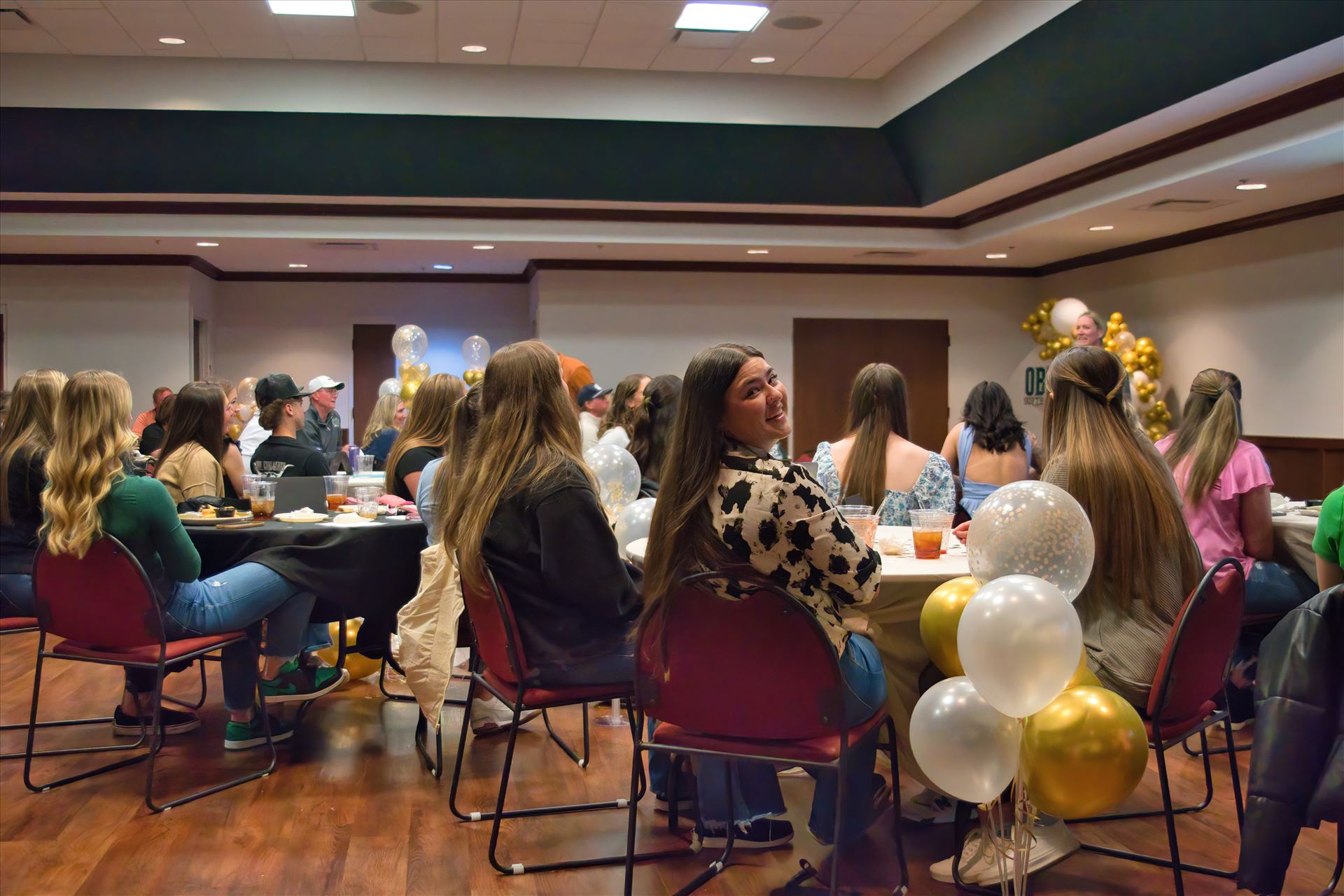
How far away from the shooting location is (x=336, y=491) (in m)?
4.26

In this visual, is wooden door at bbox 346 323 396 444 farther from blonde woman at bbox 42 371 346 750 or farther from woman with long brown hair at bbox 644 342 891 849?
woman with long brown hair at bbox 644 342 891 849

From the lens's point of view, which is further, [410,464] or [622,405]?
[622,405]

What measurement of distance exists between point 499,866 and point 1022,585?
165 cm

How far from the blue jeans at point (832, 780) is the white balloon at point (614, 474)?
116 cm

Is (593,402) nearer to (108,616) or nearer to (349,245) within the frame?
(108,616)

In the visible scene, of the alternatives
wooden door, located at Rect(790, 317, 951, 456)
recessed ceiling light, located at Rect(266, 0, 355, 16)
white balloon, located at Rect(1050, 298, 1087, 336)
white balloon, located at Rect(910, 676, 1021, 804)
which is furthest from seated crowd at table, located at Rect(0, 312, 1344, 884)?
wooden door, located at Rect(790, 317, 951, 456)

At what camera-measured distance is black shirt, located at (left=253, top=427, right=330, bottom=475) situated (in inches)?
191

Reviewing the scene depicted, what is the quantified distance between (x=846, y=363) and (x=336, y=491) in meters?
Result: 8.15

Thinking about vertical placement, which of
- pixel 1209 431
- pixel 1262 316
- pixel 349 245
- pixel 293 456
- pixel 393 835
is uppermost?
pixel 349 245

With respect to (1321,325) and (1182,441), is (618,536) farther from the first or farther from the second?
(1321,325)

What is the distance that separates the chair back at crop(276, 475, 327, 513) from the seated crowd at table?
257mm

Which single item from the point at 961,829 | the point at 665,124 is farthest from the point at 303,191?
the point at 961,829

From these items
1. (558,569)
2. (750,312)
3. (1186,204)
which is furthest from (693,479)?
(750,312)

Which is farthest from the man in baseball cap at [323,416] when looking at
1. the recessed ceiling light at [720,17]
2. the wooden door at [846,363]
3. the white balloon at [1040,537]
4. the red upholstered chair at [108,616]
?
the wooden door at [846,363]
